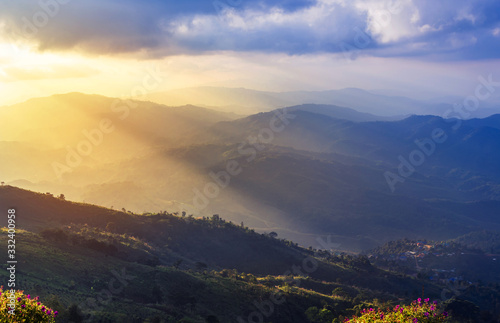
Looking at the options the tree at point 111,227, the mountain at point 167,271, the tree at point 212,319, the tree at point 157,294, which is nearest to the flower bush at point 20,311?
the mountain at point 167,271

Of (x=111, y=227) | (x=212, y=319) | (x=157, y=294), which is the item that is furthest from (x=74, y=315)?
(x=111, y=227)

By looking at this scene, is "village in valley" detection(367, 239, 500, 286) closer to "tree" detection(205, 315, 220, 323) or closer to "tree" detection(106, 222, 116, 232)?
"tree" detection(106, 222, 116, 232)

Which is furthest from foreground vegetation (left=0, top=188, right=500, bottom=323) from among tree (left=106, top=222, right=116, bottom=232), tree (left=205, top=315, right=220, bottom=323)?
tree (left=106, top=222, right=116, bottom=232)

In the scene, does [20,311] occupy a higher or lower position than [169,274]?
higher

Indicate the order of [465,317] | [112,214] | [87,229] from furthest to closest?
[112,214], [87,229], [465,317]

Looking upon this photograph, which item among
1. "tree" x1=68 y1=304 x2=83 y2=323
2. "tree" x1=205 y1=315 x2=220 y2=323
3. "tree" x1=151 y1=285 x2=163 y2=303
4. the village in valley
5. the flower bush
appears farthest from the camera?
the village in valley

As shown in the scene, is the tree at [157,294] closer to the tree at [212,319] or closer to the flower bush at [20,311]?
the tree at [212,319]

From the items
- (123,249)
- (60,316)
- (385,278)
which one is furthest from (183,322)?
(385,278)

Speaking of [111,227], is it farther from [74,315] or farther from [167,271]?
[74,315]

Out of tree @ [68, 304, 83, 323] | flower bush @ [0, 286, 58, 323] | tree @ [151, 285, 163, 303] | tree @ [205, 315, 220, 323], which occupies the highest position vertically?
flower bush @ [0, 286, 58, 323]

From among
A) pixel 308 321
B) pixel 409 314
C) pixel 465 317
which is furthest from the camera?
pixel 465 317

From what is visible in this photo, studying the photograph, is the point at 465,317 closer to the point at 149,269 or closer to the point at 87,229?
the point at 149,269
